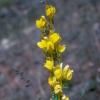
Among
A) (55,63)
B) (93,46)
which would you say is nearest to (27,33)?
(93,46)

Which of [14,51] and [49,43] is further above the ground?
[14,51]

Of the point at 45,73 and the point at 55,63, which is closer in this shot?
the point at 55,63

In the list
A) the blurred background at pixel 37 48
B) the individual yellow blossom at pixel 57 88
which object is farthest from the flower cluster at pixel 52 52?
the blurred background at pixel 37 48

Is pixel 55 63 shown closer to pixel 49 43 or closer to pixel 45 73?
pixel 49 43

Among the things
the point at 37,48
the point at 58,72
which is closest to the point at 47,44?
the point at 58,72

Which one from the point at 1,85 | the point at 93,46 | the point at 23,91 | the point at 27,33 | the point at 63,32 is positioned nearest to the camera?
the point at 93,46

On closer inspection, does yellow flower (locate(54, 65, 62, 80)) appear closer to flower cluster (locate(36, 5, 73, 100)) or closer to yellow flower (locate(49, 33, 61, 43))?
flower cluster (locate(36, 5, 73, 100))

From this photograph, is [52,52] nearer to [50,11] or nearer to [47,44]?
[47,44]

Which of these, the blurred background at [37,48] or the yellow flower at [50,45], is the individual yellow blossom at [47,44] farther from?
the blurred background at [37,48]
